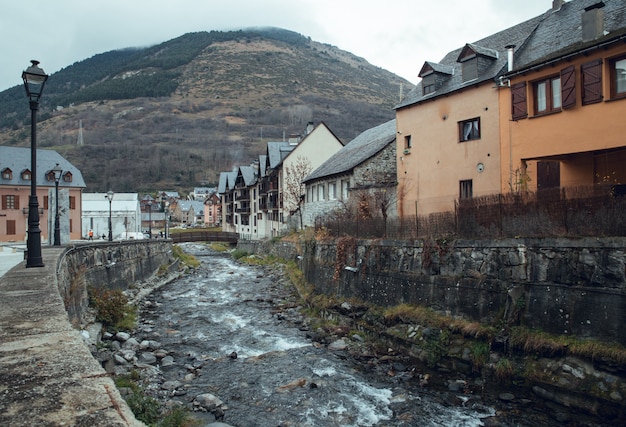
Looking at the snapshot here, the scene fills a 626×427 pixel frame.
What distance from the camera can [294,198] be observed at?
50562 millimetres

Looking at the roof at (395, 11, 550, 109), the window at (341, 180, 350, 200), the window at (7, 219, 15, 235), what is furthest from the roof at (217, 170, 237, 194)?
the roof at (395, 11, 550, 109)

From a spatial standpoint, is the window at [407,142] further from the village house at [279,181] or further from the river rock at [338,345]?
the village house at [279,181]

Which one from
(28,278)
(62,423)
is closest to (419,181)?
(28,278)

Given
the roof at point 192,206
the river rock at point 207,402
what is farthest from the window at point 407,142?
the roof at point 192,206

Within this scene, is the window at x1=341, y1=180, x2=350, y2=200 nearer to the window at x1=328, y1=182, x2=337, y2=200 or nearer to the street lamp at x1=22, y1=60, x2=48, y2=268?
the window at x1=328, y1=182, x2=337, y2=200

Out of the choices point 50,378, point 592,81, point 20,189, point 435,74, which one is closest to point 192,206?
point 20,189

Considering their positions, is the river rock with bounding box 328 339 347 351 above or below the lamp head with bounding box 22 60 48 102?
below

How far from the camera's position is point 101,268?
24.3 m

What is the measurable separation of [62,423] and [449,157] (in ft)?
77.4

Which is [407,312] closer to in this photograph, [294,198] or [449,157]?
[449,157]

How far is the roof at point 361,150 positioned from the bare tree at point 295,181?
619cm

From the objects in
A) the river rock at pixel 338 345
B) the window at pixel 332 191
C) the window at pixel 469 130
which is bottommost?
the river rock at pixel 338 345

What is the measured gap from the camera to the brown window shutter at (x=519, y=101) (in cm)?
1876

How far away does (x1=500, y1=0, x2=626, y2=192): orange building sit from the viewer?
619 inches
